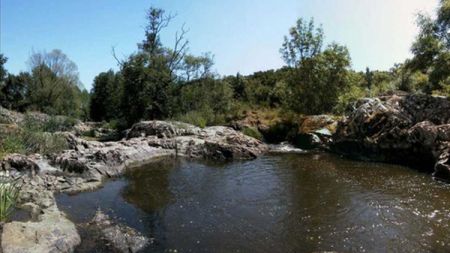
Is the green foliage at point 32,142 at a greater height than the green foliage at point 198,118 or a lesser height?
lesser

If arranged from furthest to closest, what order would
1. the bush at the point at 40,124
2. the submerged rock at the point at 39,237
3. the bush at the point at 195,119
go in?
the bush at the point at 195,119 → the bush at the point at 40,124 → the submerged rock at the point at 39,237

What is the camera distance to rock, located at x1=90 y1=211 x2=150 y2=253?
849cm

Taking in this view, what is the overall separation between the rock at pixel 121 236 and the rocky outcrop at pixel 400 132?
1175 cm

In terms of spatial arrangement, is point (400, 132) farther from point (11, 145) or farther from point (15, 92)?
point (15, 92)

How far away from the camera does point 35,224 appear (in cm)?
862

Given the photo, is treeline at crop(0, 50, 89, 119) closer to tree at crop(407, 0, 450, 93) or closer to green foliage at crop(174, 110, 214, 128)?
green foliage at crop(174, 110, 214, 128)

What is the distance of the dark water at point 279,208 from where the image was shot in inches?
349

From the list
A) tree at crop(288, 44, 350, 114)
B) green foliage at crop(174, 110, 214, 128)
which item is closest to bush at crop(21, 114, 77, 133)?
green foliage at crop(174, 110, 214, 128)

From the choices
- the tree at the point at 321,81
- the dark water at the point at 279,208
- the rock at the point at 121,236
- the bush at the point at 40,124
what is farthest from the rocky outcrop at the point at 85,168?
the tree at the point at 321,81

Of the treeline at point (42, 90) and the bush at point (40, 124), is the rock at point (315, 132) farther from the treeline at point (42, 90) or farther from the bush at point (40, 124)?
the treeline at point (42, 90)

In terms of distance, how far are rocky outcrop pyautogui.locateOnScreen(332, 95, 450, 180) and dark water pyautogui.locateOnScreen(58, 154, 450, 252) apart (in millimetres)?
1288

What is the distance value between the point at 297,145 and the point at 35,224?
18943 millimetres

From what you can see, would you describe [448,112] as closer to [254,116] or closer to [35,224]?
[254,116]

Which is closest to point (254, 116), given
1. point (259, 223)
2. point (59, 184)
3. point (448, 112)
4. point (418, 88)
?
point (418, 88)
